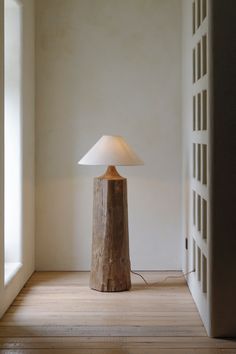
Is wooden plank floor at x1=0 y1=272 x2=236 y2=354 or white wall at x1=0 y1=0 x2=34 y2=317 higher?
white wall at x1=0 y1=0 x2=34 y2=317

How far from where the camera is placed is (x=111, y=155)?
4258 mm

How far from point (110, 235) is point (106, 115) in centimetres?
110

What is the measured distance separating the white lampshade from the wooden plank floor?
0.93m

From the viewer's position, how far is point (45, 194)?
5.01 metres

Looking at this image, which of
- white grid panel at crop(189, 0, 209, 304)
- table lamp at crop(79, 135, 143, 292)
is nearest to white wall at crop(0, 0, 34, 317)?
table lamp at crop(79, 135, 143, 292)

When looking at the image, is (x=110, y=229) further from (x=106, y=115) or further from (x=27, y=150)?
(x=106, y=115)

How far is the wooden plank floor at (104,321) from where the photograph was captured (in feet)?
10.7

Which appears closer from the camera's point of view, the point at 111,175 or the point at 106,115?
the point at 111,175

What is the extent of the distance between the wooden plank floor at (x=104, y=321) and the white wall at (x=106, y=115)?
446 mm

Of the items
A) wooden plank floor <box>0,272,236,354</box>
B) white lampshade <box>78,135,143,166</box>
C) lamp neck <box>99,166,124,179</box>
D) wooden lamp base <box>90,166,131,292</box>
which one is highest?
white lampshade <box>78,135,143,166</box>

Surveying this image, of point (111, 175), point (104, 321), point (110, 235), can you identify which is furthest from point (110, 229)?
point (104, 321)

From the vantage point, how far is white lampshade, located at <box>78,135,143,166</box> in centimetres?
424

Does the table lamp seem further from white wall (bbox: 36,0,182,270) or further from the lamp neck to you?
white wall (bbox: 36,0,182,270)
